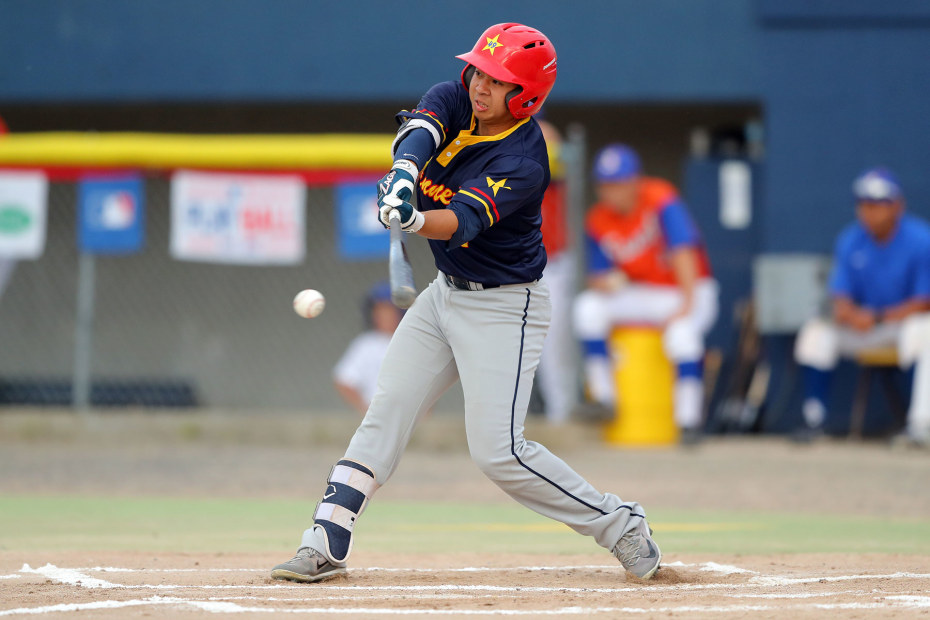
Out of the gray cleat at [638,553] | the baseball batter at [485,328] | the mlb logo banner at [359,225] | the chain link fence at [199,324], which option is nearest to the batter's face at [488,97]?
the baseball batter at [485,328]

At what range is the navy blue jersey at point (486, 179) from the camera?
12.7 ft

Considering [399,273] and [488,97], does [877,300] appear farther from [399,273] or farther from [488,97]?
[399,273]

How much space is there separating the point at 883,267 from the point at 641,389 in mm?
1836

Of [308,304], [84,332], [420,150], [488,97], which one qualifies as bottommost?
[84,332]

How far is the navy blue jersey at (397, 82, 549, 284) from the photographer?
3861 mm

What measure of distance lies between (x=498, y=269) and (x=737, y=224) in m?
6.57

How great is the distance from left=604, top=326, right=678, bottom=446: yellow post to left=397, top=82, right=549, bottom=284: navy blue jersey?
491cm

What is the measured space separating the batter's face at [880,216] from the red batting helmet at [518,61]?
5175 millimetres

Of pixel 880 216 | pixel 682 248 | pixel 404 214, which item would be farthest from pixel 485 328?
pixel 880 216

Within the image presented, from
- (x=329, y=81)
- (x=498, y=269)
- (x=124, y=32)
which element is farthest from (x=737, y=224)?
(x=498, y=269)

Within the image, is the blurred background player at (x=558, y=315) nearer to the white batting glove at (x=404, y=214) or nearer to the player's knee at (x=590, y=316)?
the player's knee at (x=590, y=316)

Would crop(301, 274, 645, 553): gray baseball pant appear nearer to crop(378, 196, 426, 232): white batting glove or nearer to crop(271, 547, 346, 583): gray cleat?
crop(271, 547, 346, 583): gray cleat

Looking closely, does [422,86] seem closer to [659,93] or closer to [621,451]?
[659,93]

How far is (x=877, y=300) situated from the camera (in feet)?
28.7
